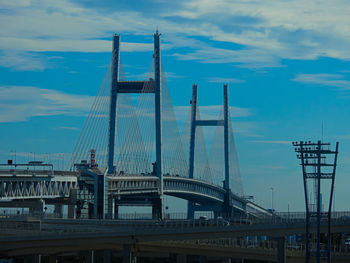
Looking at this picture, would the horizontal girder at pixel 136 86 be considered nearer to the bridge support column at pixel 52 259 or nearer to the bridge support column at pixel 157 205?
the bridge support column at pixel 157 205

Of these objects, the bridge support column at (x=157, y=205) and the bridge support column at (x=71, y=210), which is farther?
the bridge support column at (x=157, y=205)

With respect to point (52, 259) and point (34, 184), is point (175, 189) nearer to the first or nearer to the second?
point (34, 184)

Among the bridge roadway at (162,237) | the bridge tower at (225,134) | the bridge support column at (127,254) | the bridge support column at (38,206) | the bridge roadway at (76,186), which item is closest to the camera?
the bridge roadway at (162,237)

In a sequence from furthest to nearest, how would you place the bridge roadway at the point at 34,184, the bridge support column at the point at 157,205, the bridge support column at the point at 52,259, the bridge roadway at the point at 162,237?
the bridge support column at the point at 157,205 < the bridge roadway at the point at 34,184 < the bridge support column at the point at 52,259 < the bridge roadway at the point at 162,237

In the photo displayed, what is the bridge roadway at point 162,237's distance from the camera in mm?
53094

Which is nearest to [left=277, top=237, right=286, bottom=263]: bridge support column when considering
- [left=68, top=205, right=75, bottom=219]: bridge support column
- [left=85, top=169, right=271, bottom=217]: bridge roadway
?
[left=85, top=169, right=271, bottom=217]: bridge roadway

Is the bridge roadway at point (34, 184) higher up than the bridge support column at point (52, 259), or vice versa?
the bridge roadway at point (34, 184)

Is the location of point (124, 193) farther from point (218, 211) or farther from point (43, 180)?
point (218, 211)

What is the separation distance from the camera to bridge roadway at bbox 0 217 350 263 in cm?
5309

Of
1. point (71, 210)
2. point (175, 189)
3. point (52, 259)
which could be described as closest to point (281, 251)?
point (52, 259)

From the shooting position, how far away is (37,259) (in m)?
65.1

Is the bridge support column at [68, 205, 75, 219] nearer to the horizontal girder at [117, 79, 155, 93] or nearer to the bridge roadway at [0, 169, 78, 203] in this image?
the bridge roadway at [0, 169, 78, 203]

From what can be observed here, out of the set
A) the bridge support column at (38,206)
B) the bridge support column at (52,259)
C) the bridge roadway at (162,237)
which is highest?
Result: the bridge support column at (38,206)

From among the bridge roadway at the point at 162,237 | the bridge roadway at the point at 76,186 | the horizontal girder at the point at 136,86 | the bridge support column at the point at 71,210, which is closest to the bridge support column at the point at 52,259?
the bridge roadway at the point at 162,237
